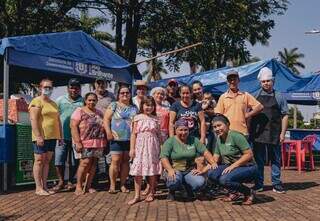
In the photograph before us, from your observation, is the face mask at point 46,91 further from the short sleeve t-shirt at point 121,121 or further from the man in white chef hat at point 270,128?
the man in white chef hat at point 270,128

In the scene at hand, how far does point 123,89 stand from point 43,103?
1233mm

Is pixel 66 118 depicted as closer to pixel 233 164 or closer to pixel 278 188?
pixel 233 164

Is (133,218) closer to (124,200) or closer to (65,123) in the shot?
(124,200)

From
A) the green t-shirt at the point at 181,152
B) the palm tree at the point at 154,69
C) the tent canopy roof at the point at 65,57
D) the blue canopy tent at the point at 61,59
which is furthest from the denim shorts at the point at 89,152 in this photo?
the palm tree at the point at 154,69

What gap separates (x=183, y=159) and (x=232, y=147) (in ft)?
2.30

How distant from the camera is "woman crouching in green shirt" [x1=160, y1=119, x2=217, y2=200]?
728cm

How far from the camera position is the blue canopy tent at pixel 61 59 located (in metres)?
8.62

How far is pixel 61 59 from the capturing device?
31.2ft

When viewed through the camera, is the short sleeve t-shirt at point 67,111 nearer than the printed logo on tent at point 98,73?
Yes

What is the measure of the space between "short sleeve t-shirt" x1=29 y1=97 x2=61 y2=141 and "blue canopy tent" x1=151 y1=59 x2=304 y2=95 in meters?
6.61

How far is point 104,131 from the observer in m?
8.19

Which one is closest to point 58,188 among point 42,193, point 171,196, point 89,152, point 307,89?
point 42,193

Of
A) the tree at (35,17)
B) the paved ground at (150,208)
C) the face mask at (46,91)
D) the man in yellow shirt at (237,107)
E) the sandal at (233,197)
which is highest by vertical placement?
the tree at (35,17)

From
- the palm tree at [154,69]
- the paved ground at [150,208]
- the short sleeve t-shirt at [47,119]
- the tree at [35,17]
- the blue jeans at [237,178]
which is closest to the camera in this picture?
the paved ground at [150,208]
